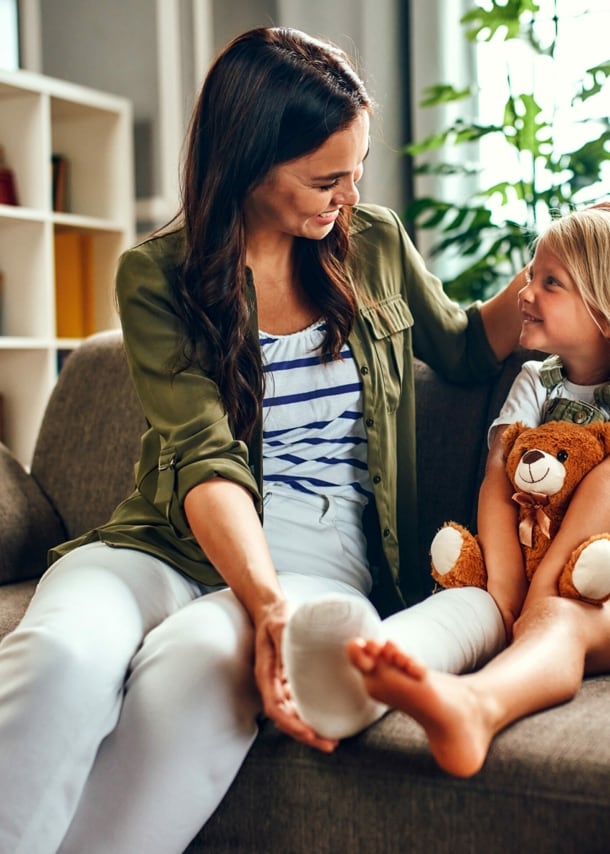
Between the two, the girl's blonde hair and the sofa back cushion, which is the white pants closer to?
the girl's blonde hair

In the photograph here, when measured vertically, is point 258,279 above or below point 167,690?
above

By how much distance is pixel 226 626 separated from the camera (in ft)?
3.85

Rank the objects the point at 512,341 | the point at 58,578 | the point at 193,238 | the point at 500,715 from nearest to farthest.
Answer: the point at 500,715, the point at 58,578, the point at 193,238, the point at 512,341

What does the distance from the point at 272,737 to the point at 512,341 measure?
Answer: 774 mm

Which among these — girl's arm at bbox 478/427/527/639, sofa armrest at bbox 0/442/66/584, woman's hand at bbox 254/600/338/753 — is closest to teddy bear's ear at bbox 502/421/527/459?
girl's arm at bbox 478/427/527/639

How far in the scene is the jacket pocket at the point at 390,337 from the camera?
5.14 ft

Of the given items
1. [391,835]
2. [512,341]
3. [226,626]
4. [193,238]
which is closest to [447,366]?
[512,341]

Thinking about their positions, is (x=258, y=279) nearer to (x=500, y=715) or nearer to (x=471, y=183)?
(x=500, y=715)

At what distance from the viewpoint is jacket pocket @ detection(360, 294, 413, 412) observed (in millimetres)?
1567

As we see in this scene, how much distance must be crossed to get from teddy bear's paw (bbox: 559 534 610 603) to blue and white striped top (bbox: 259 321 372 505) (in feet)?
1.14

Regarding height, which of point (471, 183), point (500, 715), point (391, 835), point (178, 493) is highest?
point (471, 183)

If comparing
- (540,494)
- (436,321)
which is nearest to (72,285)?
(436,321)

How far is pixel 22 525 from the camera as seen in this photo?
187 centimetres

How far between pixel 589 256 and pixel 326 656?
2.32 feet
